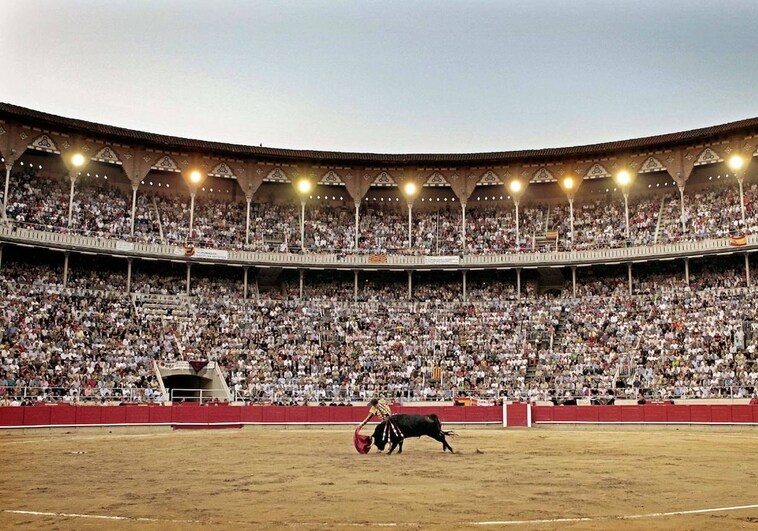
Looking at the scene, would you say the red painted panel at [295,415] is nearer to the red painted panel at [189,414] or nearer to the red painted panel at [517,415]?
the red painted panel at [189,414]

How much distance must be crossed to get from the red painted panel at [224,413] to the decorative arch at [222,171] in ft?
67.4

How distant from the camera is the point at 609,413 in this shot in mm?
32781

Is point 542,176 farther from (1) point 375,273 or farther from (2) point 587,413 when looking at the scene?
(2) point 587,413

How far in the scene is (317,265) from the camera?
4806 cm

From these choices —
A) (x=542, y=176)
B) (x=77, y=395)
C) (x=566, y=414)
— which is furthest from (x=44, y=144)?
(x=566, y=414)

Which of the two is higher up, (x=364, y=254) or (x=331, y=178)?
(x=331, y=178)

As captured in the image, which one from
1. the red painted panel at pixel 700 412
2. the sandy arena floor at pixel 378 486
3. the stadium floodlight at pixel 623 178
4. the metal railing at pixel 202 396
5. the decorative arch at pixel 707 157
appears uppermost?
the decorative arch at pixel 707 157

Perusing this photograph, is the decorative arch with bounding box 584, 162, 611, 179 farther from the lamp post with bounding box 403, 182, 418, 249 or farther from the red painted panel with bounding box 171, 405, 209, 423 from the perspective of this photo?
the red painted panel with bounding box 171, 405, 209, 423

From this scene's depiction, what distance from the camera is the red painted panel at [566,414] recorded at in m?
33.3

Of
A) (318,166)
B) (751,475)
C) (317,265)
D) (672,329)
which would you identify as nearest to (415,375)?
(317,265)

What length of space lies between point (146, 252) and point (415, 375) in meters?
17.6

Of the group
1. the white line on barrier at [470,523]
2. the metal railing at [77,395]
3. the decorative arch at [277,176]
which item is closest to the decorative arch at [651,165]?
the decorative arch at [277,176]

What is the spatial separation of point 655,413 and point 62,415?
80.7 ft

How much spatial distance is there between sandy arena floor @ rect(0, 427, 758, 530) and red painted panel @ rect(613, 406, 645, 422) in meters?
10.0
